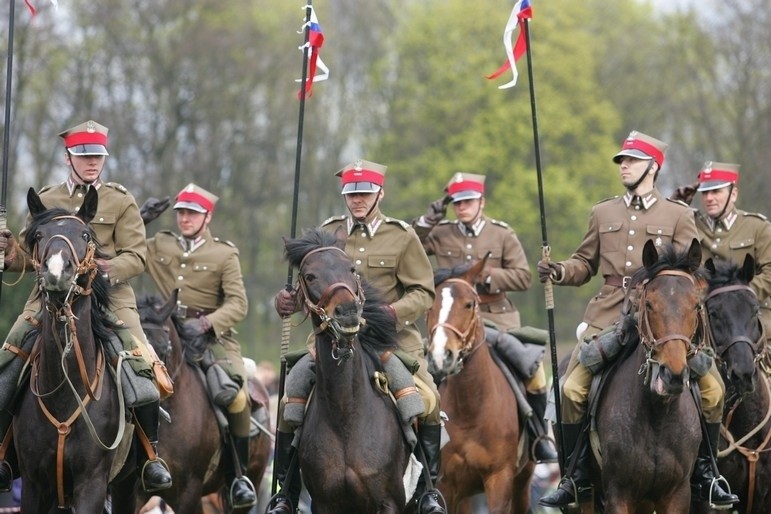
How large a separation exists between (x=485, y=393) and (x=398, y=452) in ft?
9.78

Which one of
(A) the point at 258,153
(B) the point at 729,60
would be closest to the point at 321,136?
(A) the point at 258,153

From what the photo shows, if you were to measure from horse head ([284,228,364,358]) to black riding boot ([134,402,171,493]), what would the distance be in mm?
1885

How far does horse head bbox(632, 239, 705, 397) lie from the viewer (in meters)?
10.2

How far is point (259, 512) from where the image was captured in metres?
17.0

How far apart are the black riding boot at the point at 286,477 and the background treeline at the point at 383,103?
22138 millimetres

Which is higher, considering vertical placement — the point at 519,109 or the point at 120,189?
the point at 519,109

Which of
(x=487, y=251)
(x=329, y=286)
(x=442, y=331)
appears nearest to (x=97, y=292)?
(x=329, y=286)

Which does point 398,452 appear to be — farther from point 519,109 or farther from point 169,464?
point 519,109

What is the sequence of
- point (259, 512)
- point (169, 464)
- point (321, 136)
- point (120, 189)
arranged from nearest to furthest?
point (120, 189)
point (169, 464)
point (259, 512)
point (321, 136)

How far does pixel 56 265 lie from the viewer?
32.0 feet

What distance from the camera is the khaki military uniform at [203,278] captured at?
1477 cm

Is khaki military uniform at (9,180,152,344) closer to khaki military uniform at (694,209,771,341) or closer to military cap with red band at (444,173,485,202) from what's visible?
military cap with red band at (444,173,485,202)

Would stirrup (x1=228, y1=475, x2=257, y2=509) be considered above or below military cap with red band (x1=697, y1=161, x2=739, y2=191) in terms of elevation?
below

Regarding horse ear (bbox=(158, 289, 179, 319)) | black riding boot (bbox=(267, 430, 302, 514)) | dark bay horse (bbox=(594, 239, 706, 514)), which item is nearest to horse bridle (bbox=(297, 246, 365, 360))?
black riding boot (bbox=(267, 430, 302, 514))
